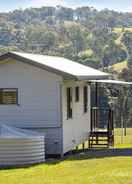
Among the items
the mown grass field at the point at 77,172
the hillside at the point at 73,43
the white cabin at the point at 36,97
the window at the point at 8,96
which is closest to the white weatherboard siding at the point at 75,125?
the white cabin at the point at 36,97

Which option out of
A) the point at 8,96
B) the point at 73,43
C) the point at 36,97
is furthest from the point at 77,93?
the point at 73,43

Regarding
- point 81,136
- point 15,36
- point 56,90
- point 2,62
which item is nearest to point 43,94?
point 56,90

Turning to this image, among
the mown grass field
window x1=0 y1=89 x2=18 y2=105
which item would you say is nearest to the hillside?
window x1=0 y1=89 x2=18 y2=105

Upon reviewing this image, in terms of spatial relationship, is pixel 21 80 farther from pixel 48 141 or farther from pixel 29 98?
pixel 48 141

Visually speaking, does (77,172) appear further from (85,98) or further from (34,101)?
(85,98)

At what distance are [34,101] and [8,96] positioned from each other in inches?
39.9

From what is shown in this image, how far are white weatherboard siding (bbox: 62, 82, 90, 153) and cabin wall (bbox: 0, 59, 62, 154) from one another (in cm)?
51

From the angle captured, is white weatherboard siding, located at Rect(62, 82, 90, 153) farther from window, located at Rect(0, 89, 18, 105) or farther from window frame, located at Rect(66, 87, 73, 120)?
window, located at Rect(0, 89, 18, 105)

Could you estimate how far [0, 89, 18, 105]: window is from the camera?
20469 mm

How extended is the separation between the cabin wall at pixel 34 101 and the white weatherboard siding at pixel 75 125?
511 mm

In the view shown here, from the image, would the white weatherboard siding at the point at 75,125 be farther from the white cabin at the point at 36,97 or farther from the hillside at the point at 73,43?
the hillside at the point at 73,43

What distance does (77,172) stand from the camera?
15.8 metres

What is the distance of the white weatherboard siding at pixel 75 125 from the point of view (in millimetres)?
20766

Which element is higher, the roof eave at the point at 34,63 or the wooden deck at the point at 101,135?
the roof eave at the point at 34,63
